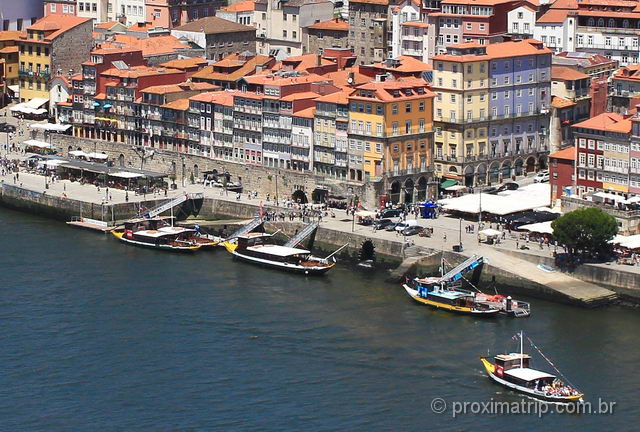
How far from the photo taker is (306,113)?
422 ft

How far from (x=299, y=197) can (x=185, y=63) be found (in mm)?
21803

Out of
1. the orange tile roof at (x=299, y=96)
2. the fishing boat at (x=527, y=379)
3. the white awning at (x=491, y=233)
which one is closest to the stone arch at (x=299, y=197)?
the orange tile roof at (x=299, y=96)

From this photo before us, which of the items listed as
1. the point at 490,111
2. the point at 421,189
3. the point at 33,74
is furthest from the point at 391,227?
the point at 33,74

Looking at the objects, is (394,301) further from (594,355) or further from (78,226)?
(78,226)

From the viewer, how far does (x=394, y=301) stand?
10762 cm

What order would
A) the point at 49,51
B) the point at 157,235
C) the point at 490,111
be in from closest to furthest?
the point at 157,235
the point at 490,111
the point at 49,51

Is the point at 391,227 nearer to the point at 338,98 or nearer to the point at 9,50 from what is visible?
the point at 338,98

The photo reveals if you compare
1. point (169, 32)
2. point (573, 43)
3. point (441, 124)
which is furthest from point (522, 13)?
point (169, 32)

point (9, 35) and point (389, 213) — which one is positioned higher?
point (9, 35)

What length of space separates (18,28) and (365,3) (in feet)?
107

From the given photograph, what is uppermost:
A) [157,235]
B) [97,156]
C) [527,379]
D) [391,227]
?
[97,156]

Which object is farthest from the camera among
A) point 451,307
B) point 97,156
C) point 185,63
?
point 185,63

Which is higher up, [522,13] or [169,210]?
[522,13]

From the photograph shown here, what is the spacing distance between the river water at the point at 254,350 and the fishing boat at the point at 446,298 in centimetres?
70
